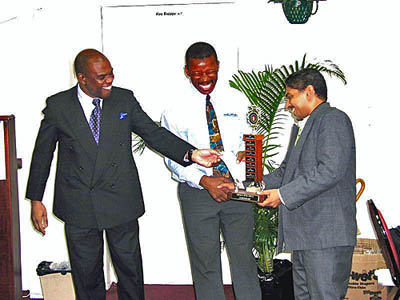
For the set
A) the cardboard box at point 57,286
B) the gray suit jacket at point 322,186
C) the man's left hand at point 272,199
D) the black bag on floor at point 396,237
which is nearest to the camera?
the gray suit jacket at point 322,186

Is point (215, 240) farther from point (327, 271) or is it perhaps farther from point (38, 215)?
point (38, 215)

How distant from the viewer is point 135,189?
9.48ft

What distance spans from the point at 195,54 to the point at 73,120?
0.76m

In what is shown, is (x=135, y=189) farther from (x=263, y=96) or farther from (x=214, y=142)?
(x=263, y=96)

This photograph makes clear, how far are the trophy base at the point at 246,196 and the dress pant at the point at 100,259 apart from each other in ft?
2.04

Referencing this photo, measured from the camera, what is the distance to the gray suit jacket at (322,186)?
2.37 metres

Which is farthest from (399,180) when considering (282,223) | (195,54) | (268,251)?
(195,54)

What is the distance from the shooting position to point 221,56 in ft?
12.8

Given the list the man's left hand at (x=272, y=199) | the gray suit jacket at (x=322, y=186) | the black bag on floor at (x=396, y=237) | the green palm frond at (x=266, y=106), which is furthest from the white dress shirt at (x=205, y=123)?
the black bag on floor at (x=396, y=237)

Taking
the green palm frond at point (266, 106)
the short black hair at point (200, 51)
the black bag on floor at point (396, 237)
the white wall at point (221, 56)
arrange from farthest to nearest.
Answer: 1. the white wall at point (221, 56)
2. the green palm frond at point (266, 106)
3. the black bag on floor at point (396, 237)
4. the short black hair at point (200, 51)

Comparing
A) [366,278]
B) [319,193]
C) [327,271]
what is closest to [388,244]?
[327,271]

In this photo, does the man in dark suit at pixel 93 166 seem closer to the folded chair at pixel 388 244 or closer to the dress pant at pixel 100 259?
the dress pant at pixel 100 259

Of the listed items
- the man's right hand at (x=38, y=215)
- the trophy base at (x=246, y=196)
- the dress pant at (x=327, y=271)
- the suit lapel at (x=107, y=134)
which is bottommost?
the dress pant at (x=327, y=271)

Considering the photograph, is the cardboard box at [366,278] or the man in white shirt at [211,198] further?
the cardboard box at [366,278]
